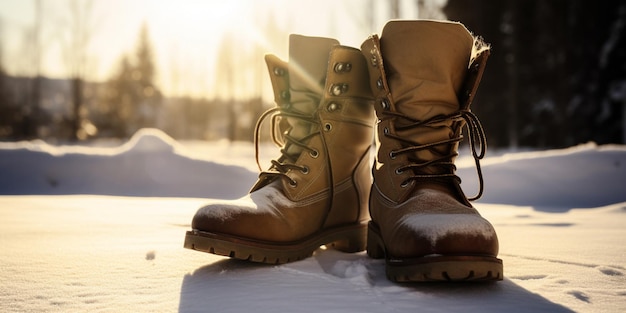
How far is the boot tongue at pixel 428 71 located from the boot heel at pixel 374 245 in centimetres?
28

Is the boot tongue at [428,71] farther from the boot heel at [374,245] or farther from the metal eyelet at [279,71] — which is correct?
the metal eyelet at [279,71]

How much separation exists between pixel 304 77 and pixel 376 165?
389mm

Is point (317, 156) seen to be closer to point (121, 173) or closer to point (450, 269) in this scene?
point (450, 269)

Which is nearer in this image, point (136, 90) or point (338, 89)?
point (338, 89)

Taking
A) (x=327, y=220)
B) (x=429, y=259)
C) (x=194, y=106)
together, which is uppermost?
(x=429, y=259)

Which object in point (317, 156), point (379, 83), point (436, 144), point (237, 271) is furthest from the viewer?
point (317, 156)

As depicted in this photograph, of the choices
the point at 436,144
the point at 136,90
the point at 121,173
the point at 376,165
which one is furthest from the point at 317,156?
the point at 136,90

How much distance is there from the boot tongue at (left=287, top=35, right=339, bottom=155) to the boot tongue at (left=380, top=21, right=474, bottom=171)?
33 centimetres

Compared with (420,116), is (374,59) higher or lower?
higher

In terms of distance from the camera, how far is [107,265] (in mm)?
1237

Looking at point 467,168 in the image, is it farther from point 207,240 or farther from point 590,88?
point 590,88

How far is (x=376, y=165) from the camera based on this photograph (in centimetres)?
152

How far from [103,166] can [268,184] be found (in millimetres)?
3650

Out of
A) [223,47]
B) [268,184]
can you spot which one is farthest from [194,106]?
[268,184]
